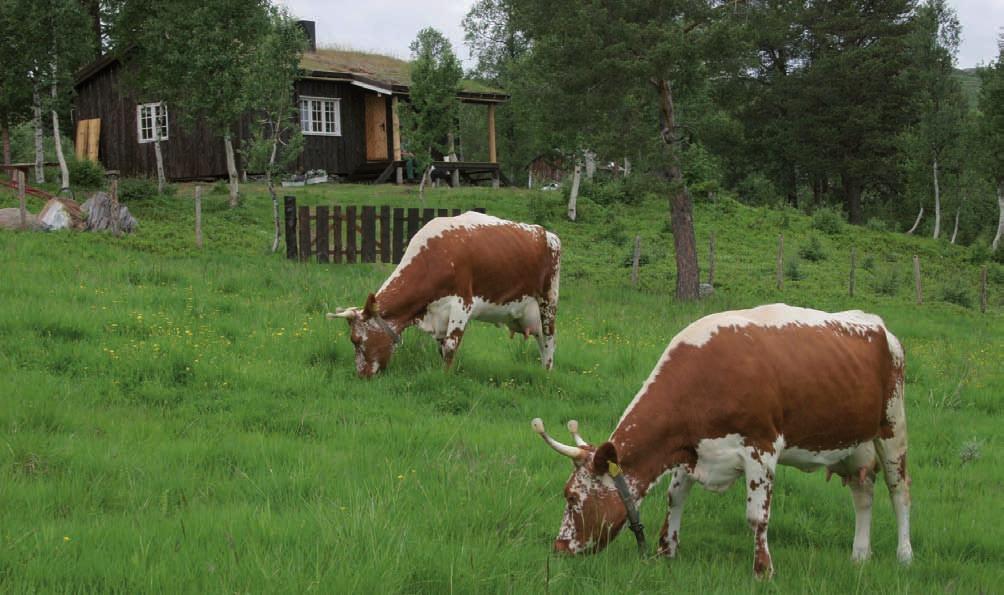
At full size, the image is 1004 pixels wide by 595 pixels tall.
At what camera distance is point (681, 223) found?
2253 cm

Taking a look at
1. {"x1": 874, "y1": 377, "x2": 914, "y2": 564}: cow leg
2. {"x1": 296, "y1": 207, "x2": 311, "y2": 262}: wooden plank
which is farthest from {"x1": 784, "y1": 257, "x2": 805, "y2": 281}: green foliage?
{"x1": 874, "y1": 377, "x2": 914, "y2": 564}: cow leg

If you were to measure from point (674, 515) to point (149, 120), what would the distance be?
3476 centimetres

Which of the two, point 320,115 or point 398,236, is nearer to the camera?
point 398,236

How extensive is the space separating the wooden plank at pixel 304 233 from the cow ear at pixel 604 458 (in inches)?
666

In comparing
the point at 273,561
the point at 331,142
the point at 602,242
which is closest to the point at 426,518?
the point at 273,561

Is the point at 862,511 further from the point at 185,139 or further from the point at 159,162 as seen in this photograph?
the point at 185,139

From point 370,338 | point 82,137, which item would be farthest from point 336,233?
point 82,137

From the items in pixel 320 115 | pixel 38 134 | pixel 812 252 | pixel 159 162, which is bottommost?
pixel 812 252

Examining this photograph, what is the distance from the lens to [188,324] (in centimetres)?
1174

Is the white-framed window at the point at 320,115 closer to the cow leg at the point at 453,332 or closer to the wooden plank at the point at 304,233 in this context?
the wooden plank at the point at 304,233

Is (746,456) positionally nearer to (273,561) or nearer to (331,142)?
(273,561)

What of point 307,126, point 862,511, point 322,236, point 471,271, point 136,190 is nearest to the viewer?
point 862,511

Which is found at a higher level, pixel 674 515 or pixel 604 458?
pixel 604 458

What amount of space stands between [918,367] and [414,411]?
26.1ft
